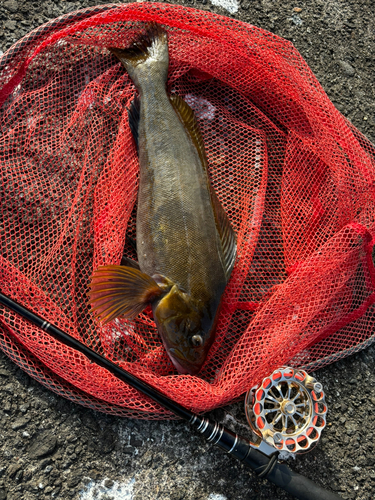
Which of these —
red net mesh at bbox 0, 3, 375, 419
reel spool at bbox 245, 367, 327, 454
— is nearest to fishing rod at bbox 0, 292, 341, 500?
reel spool at bbox 245, 367, 327, 454

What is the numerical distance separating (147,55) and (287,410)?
2.80 metres

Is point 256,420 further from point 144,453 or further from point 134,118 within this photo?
point 134,118

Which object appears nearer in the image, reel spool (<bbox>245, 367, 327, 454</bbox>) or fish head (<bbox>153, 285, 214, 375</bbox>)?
fish head (<bbox>153, 285, 214, 375</bbox>)

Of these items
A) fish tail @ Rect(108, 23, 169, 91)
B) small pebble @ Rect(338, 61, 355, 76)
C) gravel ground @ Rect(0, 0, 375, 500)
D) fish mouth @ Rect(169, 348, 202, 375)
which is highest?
fish tail @ Rect(108, 23, 169, 91)

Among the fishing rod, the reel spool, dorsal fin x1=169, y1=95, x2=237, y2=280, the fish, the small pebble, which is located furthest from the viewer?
the small pebble

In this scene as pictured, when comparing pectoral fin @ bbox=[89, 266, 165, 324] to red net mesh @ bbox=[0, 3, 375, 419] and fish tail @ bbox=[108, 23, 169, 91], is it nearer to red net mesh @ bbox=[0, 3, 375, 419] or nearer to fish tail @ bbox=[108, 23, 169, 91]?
red net mesh @ bbox=[0, 3, 375, 419]

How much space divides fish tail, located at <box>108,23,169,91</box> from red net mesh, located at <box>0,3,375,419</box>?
0.31 ft

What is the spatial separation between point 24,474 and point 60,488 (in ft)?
0.79

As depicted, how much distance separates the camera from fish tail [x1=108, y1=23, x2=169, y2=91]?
3078 mm

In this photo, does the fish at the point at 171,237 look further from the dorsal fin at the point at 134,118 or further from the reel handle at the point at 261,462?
the reel handle at the point at 261,462

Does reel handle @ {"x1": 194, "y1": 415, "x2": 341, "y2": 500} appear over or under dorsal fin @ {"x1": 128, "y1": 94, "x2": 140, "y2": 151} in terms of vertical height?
under

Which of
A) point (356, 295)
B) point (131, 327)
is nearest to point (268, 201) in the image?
point (356, 295)

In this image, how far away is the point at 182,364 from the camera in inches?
102

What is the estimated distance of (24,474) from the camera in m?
2.52
